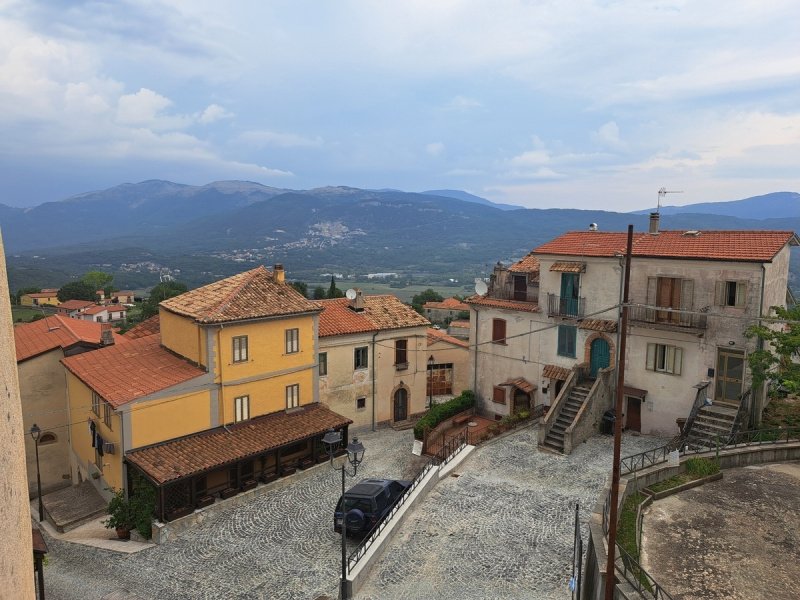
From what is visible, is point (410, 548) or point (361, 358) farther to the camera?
point (361, 358)

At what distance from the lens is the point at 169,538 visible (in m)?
19.8

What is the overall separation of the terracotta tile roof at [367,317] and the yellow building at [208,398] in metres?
2.98

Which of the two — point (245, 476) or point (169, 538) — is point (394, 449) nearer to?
point (245, 476)

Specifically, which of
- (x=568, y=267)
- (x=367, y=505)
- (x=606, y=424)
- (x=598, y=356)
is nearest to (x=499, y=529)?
(x=367, y=505)

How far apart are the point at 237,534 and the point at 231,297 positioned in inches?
409

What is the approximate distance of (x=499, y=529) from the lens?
56.8 feet

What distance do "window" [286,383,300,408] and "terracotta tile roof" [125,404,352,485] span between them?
0.45 meters

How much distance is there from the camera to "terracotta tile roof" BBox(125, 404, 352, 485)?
20.8m

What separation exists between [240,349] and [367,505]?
10027 mm

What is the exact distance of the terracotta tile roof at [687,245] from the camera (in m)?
21.3

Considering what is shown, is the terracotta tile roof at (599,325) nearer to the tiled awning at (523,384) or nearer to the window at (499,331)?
the tiled awning at (523,384)

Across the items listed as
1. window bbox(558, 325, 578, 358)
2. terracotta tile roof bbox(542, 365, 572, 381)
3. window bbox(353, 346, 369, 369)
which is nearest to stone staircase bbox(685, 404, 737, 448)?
terracotta tile roof bbox(542, 365, 572, 381)

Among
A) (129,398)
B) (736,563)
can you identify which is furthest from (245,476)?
(736,563)

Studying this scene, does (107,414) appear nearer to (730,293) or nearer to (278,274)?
(278,274)
